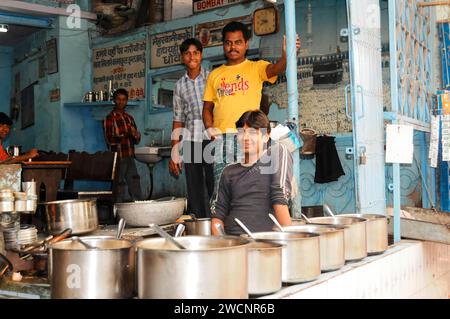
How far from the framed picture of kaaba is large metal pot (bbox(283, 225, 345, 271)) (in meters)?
9.07

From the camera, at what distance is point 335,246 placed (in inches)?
87.9

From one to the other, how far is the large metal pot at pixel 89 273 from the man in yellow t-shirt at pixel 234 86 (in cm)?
191

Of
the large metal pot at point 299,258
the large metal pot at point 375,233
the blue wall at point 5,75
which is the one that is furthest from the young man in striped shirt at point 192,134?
the blue wall at point 5,75

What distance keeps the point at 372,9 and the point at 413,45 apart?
0.88 meters

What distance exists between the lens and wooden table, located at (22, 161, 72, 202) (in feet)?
14.7

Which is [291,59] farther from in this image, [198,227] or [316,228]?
[316,228]

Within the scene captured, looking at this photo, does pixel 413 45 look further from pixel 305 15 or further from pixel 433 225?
pixel 305 15

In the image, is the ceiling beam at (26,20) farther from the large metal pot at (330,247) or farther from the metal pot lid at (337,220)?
the large metal pot at (330,247)

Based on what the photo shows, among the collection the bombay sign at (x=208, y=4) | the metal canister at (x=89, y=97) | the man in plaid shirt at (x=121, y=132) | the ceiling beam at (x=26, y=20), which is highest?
the ceiling beam at (x=26, y=20)

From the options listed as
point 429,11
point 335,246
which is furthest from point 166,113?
point 335,246

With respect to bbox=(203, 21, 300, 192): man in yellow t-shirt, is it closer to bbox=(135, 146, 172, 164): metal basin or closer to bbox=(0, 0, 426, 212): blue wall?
bbox=(0, 0, 426, 212): blue wall

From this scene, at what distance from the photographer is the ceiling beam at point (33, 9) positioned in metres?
8.43

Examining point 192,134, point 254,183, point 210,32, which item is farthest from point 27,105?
point 254,183

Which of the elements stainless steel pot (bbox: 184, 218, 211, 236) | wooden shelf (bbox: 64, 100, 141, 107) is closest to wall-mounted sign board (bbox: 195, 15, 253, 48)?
wooden shelf (bbox: 64, 100, 141, 107)
